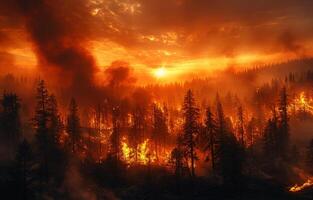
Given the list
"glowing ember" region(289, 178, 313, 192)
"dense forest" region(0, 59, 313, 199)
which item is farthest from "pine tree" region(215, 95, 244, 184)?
"glowing ember" region(289, 178, 313, 192)

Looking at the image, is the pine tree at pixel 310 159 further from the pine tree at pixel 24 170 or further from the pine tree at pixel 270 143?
the pine tree at pixel 24 170

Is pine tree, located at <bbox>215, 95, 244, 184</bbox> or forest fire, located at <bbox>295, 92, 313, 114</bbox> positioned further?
forest fire, located at <bbox>295, 92, 313, 114</bbox>

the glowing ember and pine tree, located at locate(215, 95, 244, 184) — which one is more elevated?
pine tree, located at locate(215, 95, 244, 184)

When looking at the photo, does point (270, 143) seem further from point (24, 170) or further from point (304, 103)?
point (304, 103)

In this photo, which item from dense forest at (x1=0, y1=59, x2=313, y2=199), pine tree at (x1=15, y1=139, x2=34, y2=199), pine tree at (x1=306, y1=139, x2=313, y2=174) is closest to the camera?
pine tree at (x1=15, y1=139, x2=34, y2=199)

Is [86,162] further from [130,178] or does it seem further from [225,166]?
[225,166]

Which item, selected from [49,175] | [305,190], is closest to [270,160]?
[305,190]

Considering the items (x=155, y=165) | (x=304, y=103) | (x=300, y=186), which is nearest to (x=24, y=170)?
(x=155, y=165)

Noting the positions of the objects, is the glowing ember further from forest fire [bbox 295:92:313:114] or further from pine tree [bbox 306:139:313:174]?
forest fire [bbox 295:92:313:114]

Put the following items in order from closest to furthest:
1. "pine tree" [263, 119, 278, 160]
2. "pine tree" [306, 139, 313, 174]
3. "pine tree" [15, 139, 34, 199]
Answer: "pine tree" [15, 139, 34, 199], "pine tree" [306, 139, 313, 174], "pine tree" [263, 119, 278, 160]

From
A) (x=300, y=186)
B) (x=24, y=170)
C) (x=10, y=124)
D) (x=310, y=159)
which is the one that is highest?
(x=10, y=124)

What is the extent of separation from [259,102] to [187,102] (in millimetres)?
69846

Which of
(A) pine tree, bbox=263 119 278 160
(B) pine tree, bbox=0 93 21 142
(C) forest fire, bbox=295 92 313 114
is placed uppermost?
(C) forest fire, bbox=295 92 313 114

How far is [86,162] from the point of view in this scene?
74.8 meters
